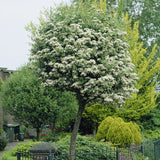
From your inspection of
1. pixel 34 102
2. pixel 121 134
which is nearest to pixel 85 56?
pixel 121 134

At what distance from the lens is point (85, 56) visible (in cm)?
798

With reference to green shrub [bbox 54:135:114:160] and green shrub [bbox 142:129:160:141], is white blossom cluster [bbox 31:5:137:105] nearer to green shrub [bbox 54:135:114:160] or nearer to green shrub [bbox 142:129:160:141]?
green shrub [bbox 54:135:114:160]

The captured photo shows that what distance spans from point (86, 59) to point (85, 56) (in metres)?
0.27

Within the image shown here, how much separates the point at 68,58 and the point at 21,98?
6123mm

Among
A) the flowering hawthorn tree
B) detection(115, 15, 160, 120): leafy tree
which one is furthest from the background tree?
detection(115, 15, 160, 120): leafy tree

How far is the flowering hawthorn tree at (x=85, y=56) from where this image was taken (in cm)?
816

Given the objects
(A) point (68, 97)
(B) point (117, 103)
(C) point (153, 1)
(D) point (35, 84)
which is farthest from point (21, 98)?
(C) point (153, 1)

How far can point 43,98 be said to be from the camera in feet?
43.1

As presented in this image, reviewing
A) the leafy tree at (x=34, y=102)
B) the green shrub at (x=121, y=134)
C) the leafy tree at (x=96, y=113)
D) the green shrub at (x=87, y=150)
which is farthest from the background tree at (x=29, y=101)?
the leafy tree at (x=96, y=113)

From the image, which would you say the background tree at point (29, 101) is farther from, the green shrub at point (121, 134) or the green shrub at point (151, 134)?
the green shrub at point (151, 134)

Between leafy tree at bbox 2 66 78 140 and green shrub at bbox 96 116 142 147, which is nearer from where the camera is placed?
green shrub at bbox 96 116 142 147

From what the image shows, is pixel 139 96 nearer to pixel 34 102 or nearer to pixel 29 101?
pixel 34 102

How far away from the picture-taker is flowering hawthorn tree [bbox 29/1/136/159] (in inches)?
321

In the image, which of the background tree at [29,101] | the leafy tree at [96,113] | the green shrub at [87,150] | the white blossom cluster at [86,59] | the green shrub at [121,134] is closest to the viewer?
the white blossom cluster at [86,59]
